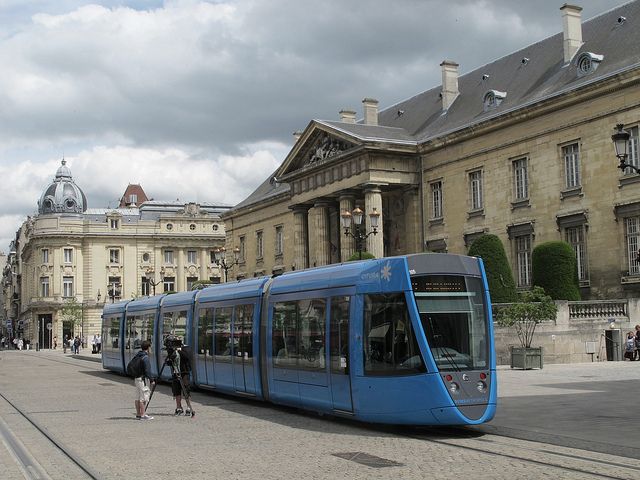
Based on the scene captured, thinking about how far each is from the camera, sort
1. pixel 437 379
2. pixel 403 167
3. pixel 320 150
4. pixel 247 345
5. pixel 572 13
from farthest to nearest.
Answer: pixel 320 150 → pixel 403 167 → pixel 572 13 → pixel 247 345 → pixel 437 379

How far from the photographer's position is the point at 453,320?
1479 centimetres

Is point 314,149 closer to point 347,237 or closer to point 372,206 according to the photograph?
point 347,237

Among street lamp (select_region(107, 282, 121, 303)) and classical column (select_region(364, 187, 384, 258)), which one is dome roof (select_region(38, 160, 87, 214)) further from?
classical column (select_region(364, 187, 384, 258))

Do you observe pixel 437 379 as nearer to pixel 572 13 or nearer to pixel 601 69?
pixel 601 69

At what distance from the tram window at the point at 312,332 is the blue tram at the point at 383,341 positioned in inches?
0.7

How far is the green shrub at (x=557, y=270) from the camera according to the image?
1457 inches

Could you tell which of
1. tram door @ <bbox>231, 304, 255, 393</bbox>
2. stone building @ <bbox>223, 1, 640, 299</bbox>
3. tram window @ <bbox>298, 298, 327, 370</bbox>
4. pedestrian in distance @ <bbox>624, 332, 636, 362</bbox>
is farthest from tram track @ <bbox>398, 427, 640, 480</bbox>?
stone building @ <bbox>223, 1, 640, 299</bbox>

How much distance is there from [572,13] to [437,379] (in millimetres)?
33710

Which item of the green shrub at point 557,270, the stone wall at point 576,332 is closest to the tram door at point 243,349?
the stone wall at point 576,332

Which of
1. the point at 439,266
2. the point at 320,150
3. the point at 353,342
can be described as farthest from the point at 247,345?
the point at 320,150

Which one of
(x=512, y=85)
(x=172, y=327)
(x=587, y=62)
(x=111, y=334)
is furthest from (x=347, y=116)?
(x=172, y=327)

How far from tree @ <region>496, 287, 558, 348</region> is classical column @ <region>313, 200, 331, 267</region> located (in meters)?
25.8

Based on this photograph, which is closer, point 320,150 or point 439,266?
point 439,266

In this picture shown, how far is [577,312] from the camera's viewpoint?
112 feet
